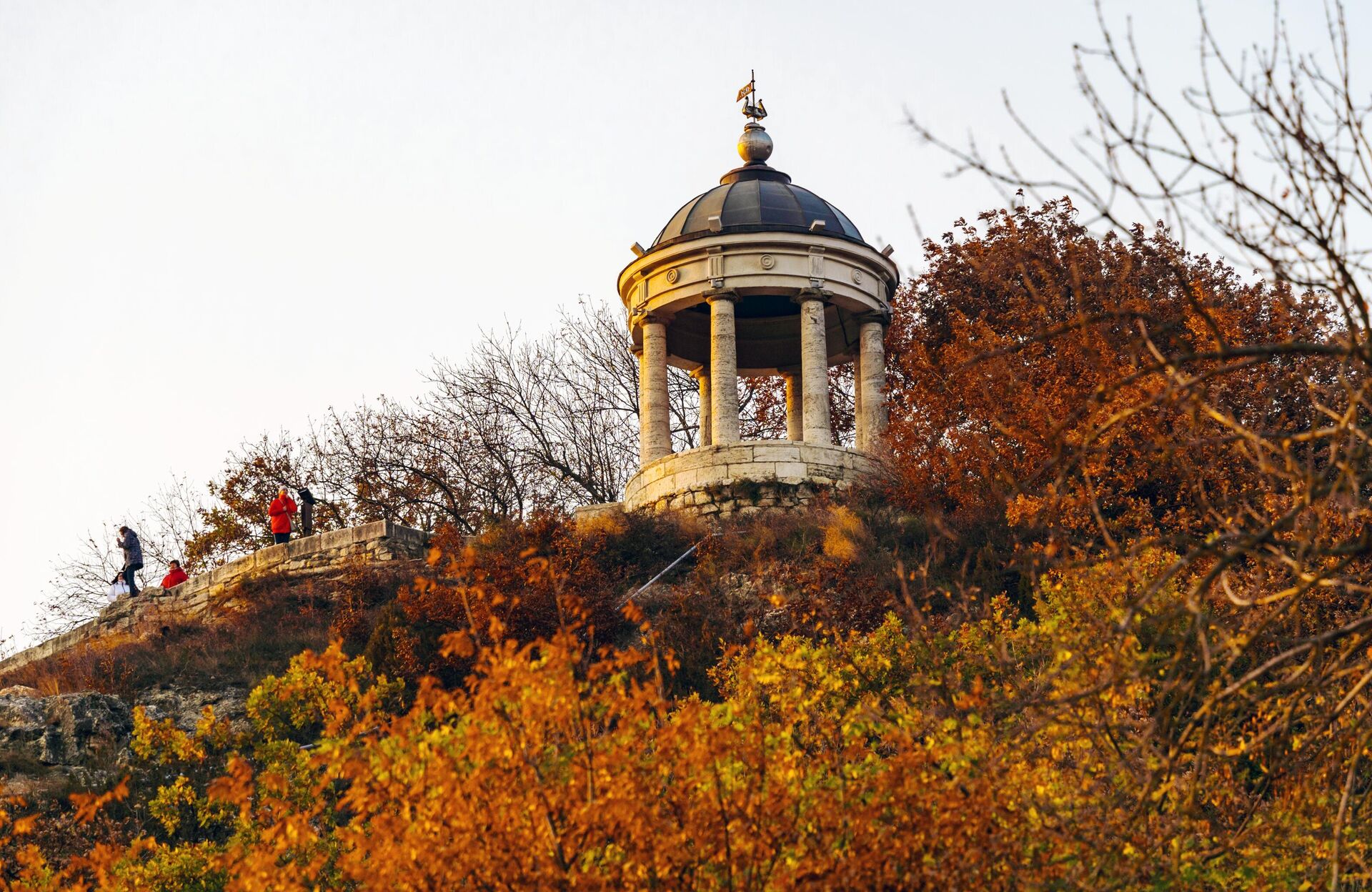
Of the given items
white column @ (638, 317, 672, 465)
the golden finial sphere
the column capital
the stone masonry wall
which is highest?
the golden finial sphere

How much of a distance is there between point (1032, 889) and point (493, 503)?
1162 inches

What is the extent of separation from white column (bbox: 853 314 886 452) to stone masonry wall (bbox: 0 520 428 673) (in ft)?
25.7

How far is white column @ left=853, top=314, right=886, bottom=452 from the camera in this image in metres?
28.8

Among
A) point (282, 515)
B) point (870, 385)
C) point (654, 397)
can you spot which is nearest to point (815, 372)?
point (870, 385)

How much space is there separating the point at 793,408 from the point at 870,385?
9.97ft

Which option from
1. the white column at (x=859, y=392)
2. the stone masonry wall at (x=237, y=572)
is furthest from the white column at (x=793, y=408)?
the stone masonry wall at (x=237, y=572)

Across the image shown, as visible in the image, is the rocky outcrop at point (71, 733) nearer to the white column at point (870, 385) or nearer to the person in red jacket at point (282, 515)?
the person in red jacket at point (282, 515)

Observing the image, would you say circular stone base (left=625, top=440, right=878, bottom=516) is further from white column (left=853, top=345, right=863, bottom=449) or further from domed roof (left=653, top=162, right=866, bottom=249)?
domed roof (left=653, top=162, right=866, bottom=249)

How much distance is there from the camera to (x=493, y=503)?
119 ft

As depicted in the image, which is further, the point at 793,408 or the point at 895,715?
the point at 793,408

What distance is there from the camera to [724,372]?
27.8 metres

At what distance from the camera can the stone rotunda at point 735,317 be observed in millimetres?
27219

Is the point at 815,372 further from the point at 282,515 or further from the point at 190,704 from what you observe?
the point at 190,704

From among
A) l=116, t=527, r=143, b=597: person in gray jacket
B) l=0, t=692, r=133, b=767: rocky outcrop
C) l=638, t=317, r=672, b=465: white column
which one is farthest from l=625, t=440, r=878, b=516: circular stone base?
l=0, t=692, r=133, b=767: rocky outcrop
